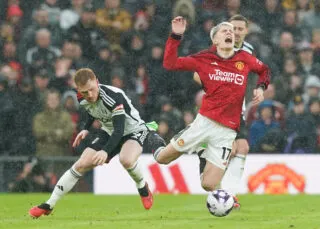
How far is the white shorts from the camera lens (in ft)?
36.9

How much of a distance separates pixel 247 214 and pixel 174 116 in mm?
6101

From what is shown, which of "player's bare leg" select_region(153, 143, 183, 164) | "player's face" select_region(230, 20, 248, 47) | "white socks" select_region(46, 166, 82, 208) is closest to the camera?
"white socks" select_region(46, 166, 82, 208)

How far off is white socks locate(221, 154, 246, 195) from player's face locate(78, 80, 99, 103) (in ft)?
6.86

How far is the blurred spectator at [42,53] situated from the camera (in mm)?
18500

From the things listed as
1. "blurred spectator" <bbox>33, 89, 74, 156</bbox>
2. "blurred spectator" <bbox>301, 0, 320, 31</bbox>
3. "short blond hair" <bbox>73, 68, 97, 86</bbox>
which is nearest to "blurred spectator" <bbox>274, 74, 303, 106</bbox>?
"blurred spectator" <bbox>301, 0, 320, 31</bbox>

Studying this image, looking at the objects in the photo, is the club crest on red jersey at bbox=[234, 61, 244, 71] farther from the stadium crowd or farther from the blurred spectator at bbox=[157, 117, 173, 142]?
the blurred spectator at bbox=[157, 117, 173, 142]

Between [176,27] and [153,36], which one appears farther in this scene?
[153,36]

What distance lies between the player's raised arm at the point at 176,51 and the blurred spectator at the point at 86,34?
309 inches

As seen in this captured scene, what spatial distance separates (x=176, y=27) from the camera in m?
10.8

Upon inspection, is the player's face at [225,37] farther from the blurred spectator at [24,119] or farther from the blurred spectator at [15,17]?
the blurred spectator at [15,17]

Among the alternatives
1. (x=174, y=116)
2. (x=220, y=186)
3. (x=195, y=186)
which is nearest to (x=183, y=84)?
(x=174, y=116)

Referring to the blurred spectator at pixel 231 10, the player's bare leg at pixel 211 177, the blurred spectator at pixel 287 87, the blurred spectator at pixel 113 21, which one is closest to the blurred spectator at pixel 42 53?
the blurred spectator at pixel 113 21

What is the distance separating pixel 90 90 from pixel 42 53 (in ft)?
25.0

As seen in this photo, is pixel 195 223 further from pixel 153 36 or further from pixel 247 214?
pixel 153 36
